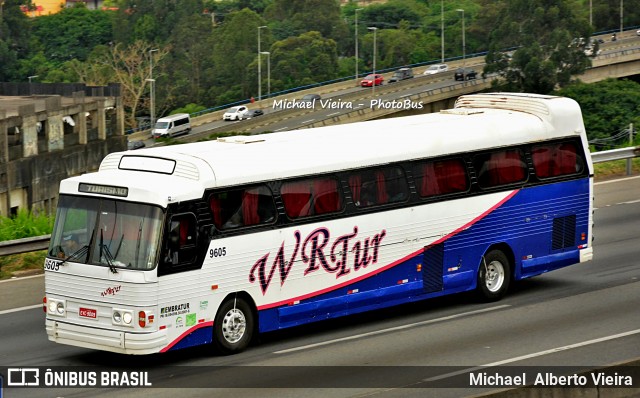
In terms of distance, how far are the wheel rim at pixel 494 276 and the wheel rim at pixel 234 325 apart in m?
4.55

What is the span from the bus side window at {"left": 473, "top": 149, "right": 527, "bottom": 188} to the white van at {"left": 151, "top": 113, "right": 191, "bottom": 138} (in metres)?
82.9

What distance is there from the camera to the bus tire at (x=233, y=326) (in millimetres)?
15781

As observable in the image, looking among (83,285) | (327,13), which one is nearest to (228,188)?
(83,285)

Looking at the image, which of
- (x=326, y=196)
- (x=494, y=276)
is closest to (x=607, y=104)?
(x=494, y=276)

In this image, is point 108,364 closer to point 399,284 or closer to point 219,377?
point 219,377

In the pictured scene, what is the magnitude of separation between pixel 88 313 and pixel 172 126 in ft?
290

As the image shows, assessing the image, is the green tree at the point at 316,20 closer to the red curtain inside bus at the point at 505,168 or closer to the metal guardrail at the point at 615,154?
the metal guardrail at the point at 615,154

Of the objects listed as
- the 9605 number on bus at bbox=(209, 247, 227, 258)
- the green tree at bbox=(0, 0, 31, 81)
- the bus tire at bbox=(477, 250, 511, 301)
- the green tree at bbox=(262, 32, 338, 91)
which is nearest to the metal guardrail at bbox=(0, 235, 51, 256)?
the 9605 number on bus at bbox=(209, 247, 227, 258)

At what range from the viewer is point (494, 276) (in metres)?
19.1

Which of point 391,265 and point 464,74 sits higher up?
point 391,265

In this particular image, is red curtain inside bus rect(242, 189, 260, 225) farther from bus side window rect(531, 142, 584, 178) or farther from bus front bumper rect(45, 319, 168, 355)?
bus side window rect(531, 142, 584, 178)

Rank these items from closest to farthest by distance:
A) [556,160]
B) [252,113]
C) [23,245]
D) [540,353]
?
[540,353], [556,160], [23,245], [252,113]

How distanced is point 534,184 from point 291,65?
124722 mm

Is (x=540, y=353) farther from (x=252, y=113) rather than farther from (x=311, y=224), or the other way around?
(x=252, y=113)
